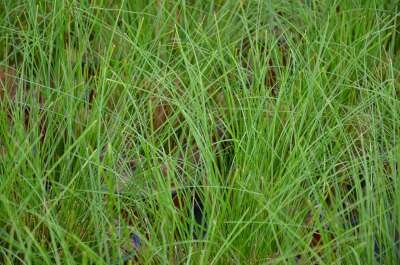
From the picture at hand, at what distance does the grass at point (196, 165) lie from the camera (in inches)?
68.8

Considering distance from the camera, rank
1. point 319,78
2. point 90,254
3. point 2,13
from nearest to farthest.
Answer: point 90,254, point 319,78, point 2,13

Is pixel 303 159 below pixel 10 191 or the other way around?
the other way around

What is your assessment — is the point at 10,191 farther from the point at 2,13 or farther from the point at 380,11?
the point at 380,11

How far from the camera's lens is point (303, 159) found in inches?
72.2

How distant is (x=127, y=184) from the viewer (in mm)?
1936

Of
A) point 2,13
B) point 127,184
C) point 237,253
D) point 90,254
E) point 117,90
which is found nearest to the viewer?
point 90,254

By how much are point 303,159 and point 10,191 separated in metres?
0.71

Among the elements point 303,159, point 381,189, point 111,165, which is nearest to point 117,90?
point 111,165

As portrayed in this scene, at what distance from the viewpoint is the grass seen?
5.74 feet

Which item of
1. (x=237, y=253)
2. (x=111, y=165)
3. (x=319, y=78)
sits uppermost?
(x=319, y=78)

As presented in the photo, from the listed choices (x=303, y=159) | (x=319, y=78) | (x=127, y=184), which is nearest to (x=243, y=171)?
(x=303, y=159)

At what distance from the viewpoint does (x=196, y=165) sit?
2010 millimetres

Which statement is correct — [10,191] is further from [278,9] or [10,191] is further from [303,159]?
[278,9]

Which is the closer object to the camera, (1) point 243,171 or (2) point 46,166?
(1) point 243,171
